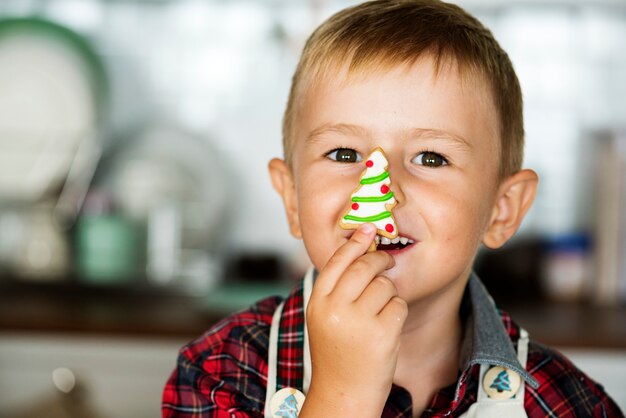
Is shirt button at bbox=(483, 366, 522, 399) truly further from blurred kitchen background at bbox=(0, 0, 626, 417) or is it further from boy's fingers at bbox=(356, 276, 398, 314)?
blurred kitchen background at bbox=(0, 0, 626, 417)

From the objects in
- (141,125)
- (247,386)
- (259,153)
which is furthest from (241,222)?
(247,386)

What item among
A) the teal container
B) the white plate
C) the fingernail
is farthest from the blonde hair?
the white plate

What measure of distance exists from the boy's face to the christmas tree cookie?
0.20 feet

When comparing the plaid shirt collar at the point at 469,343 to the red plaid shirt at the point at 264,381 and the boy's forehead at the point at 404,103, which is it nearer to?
the red plaid shirt at the point at 264,381

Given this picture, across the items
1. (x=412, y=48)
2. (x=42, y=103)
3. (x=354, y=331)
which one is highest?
(x=42, y=103)

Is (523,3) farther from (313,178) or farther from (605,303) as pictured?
(313,178)

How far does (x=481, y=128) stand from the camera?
99 centimetres

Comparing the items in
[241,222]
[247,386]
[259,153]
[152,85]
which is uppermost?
[152,85]

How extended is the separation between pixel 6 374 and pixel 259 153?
0.90m

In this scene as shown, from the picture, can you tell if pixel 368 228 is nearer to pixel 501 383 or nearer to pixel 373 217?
pixel 373 217

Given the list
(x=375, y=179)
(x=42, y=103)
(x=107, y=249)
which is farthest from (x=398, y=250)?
(x=42, y=103)

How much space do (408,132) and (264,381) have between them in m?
0.37

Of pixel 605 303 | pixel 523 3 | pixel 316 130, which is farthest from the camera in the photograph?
pixel 523 3

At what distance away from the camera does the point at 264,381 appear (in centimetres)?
103
